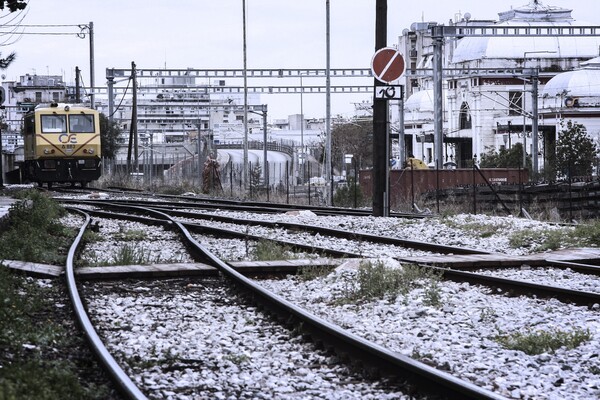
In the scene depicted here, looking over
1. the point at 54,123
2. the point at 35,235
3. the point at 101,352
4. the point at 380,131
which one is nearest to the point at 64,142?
the point at 54,123

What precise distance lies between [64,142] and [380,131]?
23239mm

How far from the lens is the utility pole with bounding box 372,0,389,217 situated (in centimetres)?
2000

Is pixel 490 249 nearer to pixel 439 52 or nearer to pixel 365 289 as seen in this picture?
pixel 365 289

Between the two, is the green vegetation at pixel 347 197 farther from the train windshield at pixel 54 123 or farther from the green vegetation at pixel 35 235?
the green vegetation at pixel 35 235

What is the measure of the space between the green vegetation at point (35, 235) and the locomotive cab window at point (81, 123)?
18772mm

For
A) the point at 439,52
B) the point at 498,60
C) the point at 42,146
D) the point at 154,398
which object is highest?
the point at 498,60

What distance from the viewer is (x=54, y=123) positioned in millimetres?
40594

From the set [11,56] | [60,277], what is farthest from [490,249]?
[11,56]

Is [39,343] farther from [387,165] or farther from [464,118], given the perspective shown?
[464,118]

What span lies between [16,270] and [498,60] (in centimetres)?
8931

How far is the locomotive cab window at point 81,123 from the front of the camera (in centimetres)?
4084

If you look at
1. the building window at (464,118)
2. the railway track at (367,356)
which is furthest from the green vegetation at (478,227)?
the building window at (464,118)

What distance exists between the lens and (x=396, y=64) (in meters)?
19.7

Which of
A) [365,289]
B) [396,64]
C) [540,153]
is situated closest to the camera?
[365,289]
